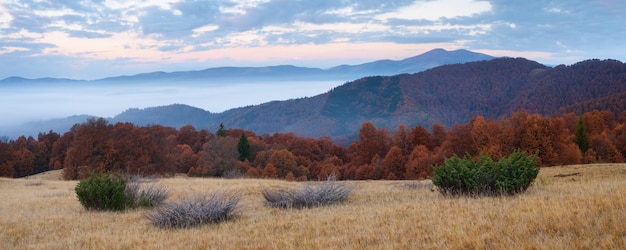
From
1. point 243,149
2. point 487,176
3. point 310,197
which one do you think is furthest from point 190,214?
point 243,149

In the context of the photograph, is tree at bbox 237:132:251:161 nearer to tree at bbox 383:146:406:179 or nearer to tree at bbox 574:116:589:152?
tree at bbox 383:146:406:179

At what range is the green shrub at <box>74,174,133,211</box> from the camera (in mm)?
13867

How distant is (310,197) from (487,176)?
483 centimetres

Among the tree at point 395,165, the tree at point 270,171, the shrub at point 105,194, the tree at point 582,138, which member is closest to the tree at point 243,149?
the tree at point 270,171

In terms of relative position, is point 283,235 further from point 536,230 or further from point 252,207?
point 252,207

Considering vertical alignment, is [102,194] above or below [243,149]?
above

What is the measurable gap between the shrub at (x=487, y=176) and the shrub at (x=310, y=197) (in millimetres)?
2930

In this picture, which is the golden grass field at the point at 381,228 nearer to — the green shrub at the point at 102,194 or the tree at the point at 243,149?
the green shrub at the point at 102,194

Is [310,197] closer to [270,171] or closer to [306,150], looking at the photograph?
[270,171]

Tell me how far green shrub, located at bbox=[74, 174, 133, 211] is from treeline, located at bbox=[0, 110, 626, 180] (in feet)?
100

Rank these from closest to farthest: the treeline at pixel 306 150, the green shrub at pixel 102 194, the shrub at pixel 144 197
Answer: the green shrub at pixel 102 194, the shrub at pixel 144 197, the treeline at pixel 306 150

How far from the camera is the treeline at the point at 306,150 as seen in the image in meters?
47.0

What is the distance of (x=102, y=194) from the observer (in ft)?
45.6

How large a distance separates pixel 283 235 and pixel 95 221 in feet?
20.0
